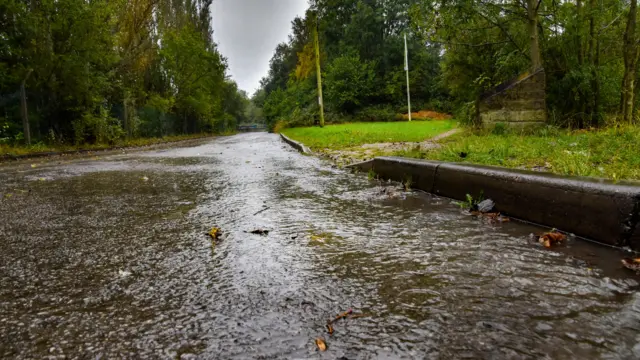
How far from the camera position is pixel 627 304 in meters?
1.48

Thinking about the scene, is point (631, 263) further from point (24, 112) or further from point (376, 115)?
point (376, 115)

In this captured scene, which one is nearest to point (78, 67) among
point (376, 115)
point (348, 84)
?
point (376, 115)

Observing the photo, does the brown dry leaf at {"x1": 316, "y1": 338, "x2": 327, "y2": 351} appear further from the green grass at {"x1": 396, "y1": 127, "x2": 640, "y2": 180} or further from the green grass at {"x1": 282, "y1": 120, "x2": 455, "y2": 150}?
the green grass at {"x1": 282, "y1": 120, "x2": 455, "y2": 150}

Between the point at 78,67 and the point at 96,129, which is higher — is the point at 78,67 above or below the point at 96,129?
above

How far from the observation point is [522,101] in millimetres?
7980

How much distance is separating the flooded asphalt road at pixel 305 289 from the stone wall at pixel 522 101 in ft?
19.8

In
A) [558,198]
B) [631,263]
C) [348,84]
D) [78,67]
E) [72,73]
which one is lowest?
[631,263]

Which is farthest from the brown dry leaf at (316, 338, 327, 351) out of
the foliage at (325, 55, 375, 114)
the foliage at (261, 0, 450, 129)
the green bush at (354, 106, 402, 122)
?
the foliage at (325, 55, 375, 114)

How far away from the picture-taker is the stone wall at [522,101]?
7.93m

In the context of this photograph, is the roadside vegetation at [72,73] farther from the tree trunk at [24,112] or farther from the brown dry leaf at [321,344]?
the brown dry leaf at [321,344]

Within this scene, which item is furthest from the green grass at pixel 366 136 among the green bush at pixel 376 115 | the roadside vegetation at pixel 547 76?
the green bush at pixel 376 115

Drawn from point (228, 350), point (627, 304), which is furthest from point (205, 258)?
point (627, 304)

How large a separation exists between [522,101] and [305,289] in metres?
8.02

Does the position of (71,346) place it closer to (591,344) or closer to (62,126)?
(591,344)
